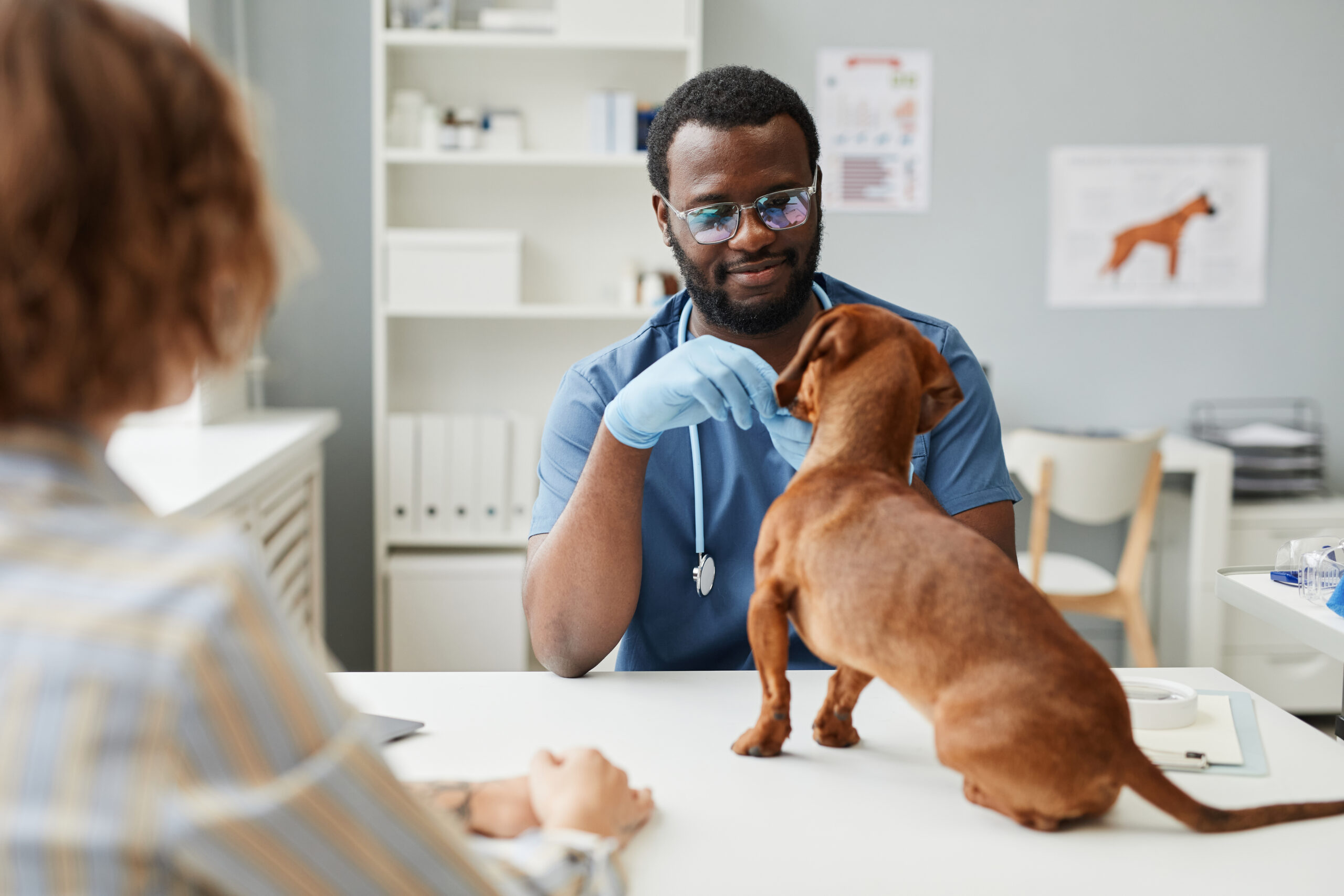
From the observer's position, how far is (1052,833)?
723mm

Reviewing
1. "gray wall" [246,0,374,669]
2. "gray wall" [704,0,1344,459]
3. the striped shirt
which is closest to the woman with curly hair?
the striped shirt

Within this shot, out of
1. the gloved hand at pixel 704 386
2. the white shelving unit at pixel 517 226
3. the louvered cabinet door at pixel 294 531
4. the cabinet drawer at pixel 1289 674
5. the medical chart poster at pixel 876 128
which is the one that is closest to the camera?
the gloved hand at pixel 704 386

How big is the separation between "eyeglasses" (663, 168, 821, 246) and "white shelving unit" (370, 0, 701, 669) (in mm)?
1490

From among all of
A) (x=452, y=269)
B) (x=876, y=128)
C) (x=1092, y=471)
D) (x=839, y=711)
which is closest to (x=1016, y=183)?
(x=876, y=128)

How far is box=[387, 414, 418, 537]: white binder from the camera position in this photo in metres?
2.72

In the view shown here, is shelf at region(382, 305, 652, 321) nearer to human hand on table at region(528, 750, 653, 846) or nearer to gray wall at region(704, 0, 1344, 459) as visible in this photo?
gray wall at region(704, 0, 1344, 459)

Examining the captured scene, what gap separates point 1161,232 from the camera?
3.15 m

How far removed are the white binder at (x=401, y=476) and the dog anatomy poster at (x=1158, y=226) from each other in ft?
6.55

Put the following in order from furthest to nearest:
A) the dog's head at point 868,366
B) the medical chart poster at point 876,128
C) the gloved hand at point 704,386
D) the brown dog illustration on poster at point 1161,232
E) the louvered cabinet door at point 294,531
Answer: the brown dog illustration on poster at point 1161,232
the medical chart poster at point 876,128
the louvered cabinet door at point 294,531
the gloved hand at point 704,386
the dog's head at point 868,366

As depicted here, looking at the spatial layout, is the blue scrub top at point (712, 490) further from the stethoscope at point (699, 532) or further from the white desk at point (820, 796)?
the white desk at point (820, 796)

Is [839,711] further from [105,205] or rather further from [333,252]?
[333,252]

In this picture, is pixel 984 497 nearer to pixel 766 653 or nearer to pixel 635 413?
pixel 635 413

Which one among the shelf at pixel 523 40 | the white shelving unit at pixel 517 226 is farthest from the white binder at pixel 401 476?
the shelf at pixel 523 40

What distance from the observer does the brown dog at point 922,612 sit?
663mm
